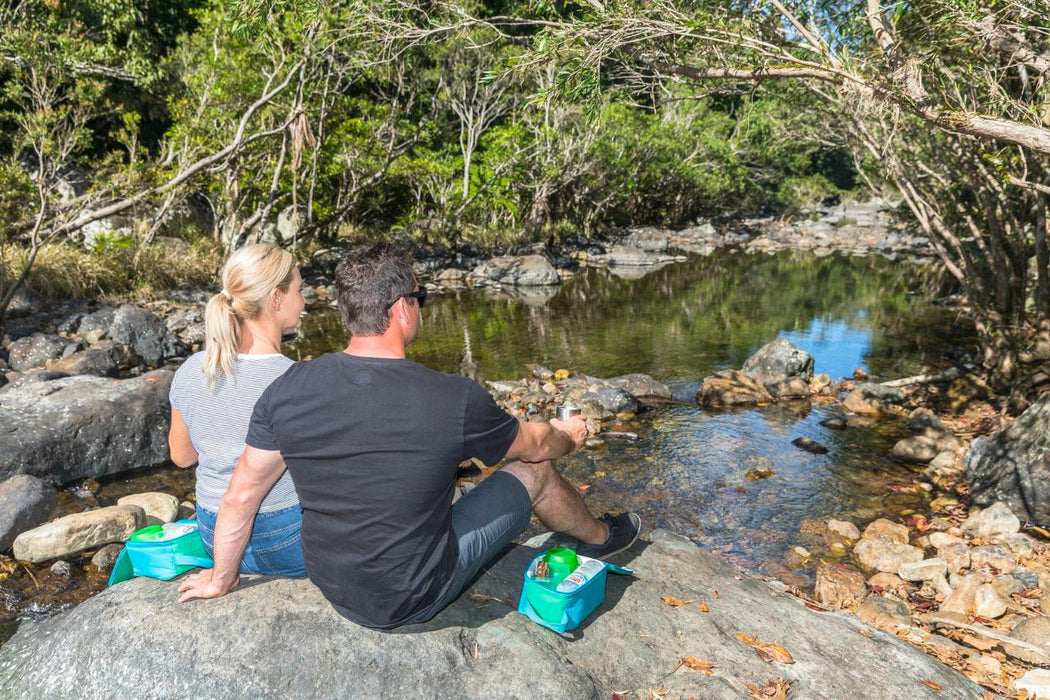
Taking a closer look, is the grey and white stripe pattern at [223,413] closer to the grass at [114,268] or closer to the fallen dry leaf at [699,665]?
the fallen dry leaf at [699,665]

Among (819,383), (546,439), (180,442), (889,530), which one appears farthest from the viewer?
(819,383)

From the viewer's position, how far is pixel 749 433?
8.79m

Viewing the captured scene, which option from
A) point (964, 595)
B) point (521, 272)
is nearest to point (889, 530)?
point (964, 595)

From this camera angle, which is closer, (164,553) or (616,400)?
(164,553)

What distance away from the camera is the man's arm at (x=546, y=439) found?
306 centimetres

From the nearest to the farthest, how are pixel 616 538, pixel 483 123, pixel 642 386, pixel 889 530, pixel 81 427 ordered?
pixel 616 538, pixel 889 530, pixel 81 427, pixel 642 386, pixel 483 123

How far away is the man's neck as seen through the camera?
277 centimetres

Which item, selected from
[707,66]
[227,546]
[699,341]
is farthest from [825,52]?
[699,341]

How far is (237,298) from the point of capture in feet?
10.5

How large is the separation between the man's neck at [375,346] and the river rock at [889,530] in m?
4.91

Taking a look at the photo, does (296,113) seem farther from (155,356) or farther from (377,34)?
(377,34)

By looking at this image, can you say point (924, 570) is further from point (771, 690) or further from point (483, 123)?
point (483, 123)

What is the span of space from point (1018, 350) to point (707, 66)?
19.1ft

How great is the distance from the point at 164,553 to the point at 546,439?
1888mm
